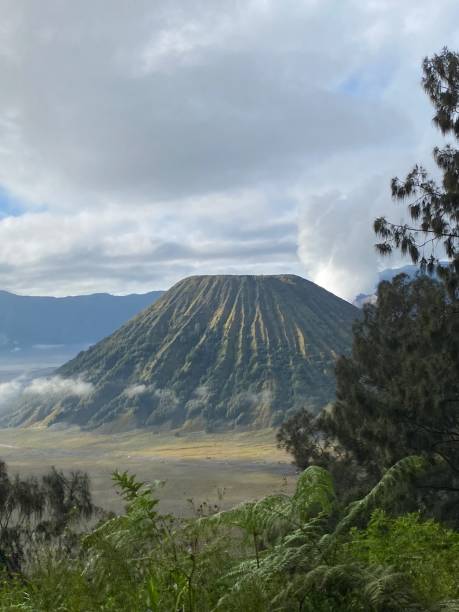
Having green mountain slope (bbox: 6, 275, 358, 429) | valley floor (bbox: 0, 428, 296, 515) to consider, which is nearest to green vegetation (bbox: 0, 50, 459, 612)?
valley floor (bbox: 0, 428, 296, 515)

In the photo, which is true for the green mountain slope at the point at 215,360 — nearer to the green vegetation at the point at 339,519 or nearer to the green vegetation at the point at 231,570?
the green vegetation at the point at 339,519

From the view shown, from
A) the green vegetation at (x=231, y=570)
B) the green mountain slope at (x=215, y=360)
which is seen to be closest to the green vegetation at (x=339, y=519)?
the green vegetation at (x=231, y=570)

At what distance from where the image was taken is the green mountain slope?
141m

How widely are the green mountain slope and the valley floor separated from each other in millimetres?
10816

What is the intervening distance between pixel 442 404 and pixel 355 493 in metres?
5.36

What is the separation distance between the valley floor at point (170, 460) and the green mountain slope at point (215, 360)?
10816 millimetres

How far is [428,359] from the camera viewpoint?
65.6 feet

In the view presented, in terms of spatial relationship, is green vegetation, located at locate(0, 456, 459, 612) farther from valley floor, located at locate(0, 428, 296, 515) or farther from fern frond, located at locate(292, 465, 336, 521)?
valley floor, located at locate(0, 428, 296, 515)

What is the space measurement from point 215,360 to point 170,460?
2647 inches

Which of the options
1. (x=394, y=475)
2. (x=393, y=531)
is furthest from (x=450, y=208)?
(x=394, y=475)

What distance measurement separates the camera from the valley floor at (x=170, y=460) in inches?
2648

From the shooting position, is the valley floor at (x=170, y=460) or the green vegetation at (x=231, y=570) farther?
the valley floor at (x=170, y=460)

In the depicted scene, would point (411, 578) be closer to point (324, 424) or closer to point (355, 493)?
point (355, 493)

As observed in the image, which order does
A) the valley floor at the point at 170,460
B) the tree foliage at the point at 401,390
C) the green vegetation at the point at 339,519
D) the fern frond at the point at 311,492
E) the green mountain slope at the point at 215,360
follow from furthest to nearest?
the green mountain slope at the point at 215,360 → the valley floor at the point at 170,460 → the tree foliage at the point at 401,390 → the fern frond at the point at 311,492 → the green vegetation at the point at 339,519
